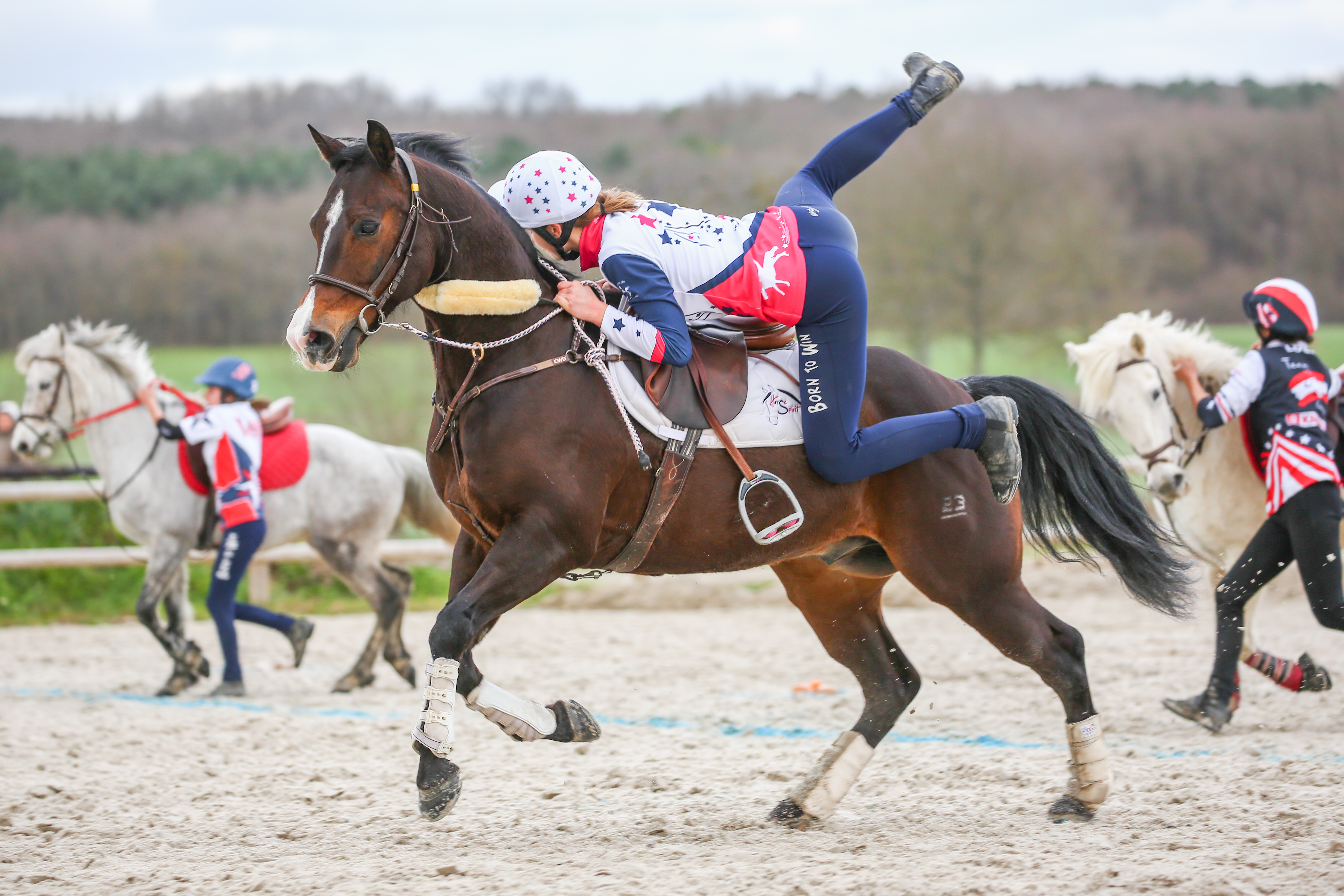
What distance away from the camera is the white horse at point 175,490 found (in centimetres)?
752

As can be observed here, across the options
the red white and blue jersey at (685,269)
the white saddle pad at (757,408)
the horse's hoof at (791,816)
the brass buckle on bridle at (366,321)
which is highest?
the red white and blue jersey at (685,269)

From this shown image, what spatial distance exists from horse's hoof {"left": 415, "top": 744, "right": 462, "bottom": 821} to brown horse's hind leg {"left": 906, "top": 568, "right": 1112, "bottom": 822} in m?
1.73

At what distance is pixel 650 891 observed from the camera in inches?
129

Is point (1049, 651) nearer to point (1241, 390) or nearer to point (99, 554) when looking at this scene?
point (1241, 390)

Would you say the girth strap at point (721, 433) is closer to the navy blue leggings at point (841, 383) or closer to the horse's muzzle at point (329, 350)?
the navy blue leggings at point (841, 383)

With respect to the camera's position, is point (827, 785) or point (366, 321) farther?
point (827, 785)

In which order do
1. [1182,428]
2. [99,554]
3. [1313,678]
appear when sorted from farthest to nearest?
[99,554] < [1182,428] < [1313,678]

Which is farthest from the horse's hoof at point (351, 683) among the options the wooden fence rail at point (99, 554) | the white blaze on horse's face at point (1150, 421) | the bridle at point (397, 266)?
the white blaze on horse's face at point (1150, 421)

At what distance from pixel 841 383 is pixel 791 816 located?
1.62 metres

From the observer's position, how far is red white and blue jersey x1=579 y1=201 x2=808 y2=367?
12.0ft

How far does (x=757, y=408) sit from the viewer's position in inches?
153

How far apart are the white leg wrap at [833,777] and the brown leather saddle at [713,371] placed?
1408 mm

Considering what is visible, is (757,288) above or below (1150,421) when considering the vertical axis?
above

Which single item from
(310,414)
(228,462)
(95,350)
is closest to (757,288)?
(228,462)
